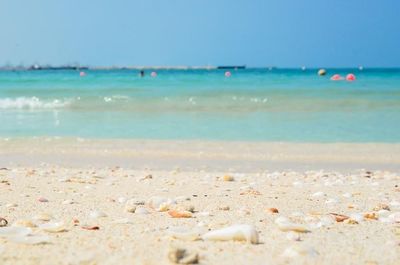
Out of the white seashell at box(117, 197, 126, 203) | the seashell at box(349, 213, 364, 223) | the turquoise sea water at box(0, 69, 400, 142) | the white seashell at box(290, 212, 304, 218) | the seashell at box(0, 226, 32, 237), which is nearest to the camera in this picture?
the seashell at box(0, 226, 32, 237)

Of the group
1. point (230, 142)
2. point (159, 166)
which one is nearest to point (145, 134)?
point (230, 142)

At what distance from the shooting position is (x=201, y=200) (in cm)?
461

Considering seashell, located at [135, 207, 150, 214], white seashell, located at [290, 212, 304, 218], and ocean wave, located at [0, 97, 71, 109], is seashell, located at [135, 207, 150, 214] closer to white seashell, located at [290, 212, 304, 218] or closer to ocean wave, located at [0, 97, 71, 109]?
white seashell, located at [290, 212, 304, 218]

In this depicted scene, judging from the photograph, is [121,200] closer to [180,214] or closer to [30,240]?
[180,214]

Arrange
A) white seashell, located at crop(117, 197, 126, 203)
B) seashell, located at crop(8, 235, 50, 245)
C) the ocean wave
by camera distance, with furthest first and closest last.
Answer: the ocean wave < white seashell, located at crop(117, 197, 126, 203) < seashell, located at crop(8, 235, 50, 245)

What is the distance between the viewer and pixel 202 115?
16188 millimetres

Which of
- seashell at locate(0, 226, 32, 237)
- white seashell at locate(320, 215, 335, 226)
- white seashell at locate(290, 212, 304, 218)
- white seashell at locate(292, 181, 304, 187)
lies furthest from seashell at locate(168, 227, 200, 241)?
white seashell at locate(292, 181, 304, 187)

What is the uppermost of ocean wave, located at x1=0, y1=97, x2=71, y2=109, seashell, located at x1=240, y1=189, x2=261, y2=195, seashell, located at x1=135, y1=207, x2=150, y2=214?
seashell, located at x1=135, y1=207, x2=150, y2=214

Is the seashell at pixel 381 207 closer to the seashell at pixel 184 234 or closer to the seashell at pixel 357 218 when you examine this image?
the seashell at pixel 357 218

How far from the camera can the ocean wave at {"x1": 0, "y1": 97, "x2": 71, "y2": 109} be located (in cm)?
2017

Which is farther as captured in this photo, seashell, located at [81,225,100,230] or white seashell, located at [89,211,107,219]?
white seashell, located at [89,211,107,219]

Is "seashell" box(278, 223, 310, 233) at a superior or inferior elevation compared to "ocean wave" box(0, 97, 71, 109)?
superior

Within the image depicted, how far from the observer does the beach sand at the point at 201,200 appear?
8.70 ft

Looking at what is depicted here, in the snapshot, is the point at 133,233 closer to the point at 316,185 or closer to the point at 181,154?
the point at 316,185
